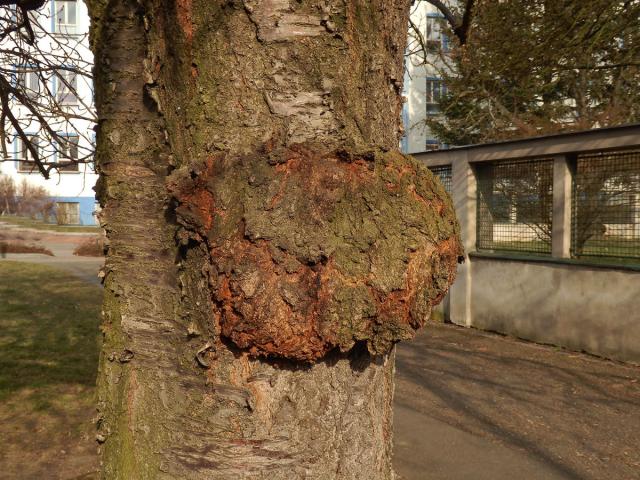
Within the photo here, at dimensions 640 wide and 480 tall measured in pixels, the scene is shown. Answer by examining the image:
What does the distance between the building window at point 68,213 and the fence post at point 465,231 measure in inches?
1231

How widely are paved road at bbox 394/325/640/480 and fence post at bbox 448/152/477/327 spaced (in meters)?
1.32

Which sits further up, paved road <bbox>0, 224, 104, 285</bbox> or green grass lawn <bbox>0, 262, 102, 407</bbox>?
paved road <bbox>0, 224, 104, 285</bbox>

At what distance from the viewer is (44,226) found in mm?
34625

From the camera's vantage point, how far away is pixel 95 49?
1.75m

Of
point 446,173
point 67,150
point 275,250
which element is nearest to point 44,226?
point 446,173

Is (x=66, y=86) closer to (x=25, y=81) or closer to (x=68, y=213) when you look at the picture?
(x=25, y=81)

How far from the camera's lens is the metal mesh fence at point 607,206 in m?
7.54

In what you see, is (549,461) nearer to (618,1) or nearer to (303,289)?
(303,289)

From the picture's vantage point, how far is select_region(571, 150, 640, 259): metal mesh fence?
754 centimetres

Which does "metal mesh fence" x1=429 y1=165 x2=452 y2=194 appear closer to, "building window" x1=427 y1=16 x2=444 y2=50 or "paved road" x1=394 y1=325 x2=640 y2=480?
"paved road" x1=394 y1=325 x2=640 y2=480

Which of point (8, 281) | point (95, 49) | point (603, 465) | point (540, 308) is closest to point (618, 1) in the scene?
point (540, 308)

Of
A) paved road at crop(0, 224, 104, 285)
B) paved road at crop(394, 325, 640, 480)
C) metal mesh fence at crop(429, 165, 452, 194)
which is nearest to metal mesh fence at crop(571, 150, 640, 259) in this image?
paved road at crop(394, 325, 640, 480)

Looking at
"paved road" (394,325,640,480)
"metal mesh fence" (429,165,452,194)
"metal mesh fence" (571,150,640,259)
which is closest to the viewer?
"paved road" (394,325,640,480)

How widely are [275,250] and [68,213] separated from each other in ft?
129
